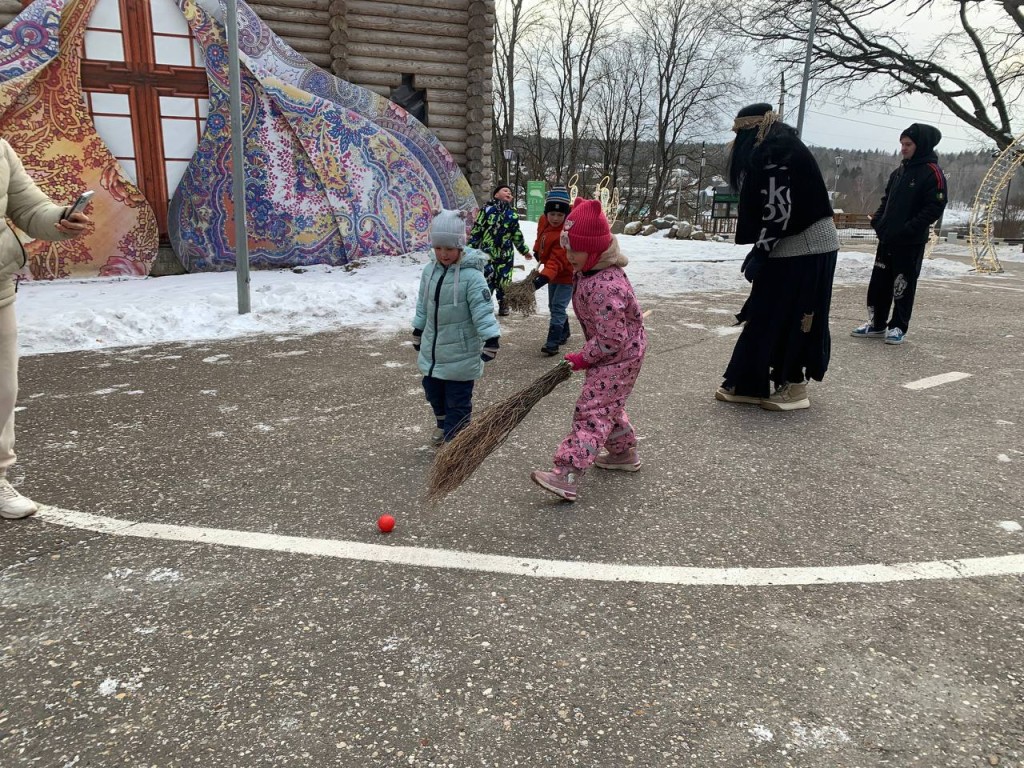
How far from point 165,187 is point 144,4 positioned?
2460mm

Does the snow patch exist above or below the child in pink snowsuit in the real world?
below

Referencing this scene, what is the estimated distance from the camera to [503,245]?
8.21 metres

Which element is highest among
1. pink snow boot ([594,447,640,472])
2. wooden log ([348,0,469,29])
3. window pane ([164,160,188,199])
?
wooden log ([348,0,469,29])

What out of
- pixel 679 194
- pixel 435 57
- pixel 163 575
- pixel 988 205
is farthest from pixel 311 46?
pixel 679 194

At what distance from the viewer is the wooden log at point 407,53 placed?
11.8m

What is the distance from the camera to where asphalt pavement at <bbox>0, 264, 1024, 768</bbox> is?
7.04 ft

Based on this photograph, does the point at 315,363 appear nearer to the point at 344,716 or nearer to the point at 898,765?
the point at 344,716

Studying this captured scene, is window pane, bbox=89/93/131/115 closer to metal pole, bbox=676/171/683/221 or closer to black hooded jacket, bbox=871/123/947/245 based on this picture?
black hooded jacket, bbox=871/123/947/245

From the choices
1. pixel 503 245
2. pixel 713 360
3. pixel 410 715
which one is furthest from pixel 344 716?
pixel 503 245

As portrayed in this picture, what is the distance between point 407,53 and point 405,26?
0.42 m

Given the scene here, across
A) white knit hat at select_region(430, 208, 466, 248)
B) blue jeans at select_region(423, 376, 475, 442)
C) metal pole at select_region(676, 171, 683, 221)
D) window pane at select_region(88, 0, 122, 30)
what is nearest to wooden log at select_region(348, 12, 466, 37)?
window pane at select_region(88, 0, 122, 30)

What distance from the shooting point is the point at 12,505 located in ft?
11.3

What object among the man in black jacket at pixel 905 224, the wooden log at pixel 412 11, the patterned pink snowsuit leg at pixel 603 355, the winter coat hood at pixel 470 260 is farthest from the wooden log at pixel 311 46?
the patterned pink snowsuit leg at pixel 603 355

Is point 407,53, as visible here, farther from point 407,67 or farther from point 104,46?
point 104,46
